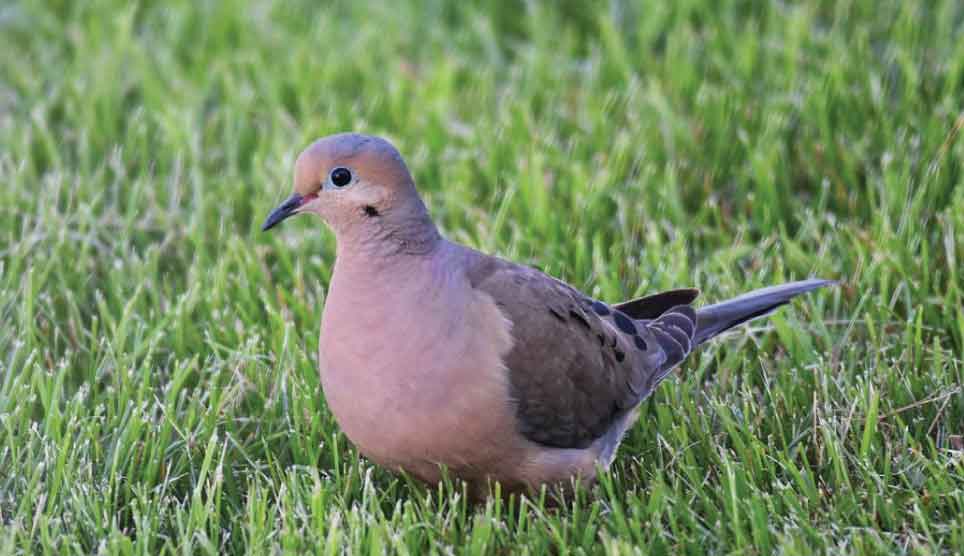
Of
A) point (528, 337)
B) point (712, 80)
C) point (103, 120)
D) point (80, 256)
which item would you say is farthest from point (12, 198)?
point (712, 80)

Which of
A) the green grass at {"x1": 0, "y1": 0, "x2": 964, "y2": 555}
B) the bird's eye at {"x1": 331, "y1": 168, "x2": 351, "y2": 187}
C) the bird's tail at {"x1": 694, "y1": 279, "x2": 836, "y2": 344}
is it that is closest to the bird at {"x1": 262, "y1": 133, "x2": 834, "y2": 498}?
the bird's eye at {"x1": 331, "y1": 168, "x2": 351, "y2": 187}

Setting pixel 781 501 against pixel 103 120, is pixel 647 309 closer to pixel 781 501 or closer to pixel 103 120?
pixel 781 501

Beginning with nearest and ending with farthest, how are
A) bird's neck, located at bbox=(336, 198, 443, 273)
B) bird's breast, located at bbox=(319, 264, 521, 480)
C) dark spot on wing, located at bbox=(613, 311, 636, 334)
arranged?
bird's breast, located at bbox=(319, 264, 521, 480), bird's neck, located at bbox=(336, 198, 443, 273), dark spot on wing, located at bbox=(613, 311, 636, 334)

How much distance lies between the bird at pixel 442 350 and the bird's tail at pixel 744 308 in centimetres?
33

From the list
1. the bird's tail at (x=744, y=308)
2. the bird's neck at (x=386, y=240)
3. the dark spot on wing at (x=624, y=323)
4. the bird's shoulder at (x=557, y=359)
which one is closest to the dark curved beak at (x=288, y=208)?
the bird's neck at (x=386, y=240)

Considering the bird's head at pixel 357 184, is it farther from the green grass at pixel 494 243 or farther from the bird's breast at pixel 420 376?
the green grass at pixel 494 243

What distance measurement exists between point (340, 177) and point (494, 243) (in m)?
1.23

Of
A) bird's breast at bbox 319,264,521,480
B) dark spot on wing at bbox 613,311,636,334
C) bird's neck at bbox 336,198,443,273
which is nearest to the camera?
bird's breast at bbox 319,264,521,480

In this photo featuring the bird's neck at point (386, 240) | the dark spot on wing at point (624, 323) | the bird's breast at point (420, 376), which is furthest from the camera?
the dark spot on wing at point (624, 323)

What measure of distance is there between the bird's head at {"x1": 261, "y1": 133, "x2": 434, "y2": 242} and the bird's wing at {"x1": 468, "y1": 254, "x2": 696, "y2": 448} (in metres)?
0.23

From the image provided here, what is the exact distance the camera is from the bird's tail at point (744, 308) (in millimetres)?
3629

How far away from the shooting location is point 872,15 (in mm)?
5715

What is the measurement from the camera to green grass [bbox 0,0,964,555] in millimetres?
3066

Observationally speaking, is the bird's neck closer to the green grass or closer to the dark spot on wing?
the green grass
